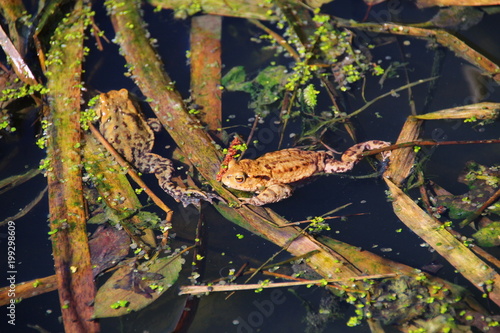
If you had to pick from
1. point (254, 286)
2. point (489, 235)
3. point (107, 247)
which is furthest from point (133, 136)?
point (489, 235)

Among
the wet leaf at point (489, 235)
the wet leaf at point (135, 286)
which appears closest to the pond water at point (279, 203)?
the wet leaf at point (135, 286)

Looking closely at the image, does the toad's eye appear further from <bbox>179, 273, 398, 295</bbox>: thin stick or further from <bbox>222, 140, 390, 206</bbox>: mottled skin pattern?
<bbox>179, 273, 398, 295</bbox>: thin stick

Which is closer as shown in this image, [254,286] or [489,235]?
[254,286]

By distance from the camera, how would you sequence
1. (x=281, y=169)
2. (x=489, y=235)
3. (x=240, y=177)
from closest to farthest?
(x=489, y=235) < (x=240, y=177) < (x=281, y=169)

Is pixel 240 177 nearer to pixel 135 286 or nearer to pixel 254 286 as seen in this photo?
pixel 254 286

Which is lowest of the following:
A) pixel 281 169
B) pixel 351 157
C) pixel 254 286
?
pixel 254 286

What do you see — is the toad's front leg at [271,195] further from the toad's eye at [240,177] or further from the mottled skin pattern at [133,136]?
the mottled skin pattern at [133,136]

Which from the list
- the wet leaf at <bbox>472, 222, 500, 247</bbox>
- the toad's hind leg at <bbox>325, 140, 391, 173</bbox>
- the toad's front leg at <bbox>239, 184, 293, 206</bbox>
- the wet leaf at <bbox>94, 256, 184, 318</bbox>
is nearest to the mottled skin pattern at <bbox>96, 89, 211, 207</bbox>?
the toad's front leg at <bbox>239, 184, 293, 206</bbox>
